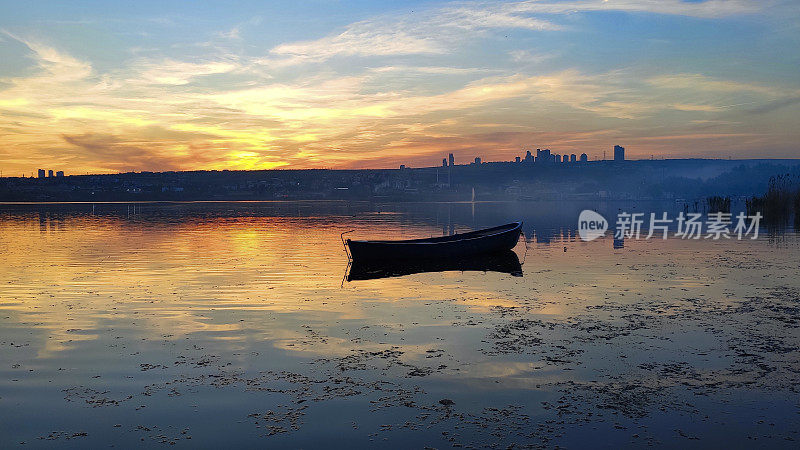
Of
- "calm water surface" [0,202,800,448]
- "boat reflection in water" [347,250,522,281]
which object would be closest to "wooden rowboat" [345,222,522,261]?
"boat reflection in water" [347,250,522,281]

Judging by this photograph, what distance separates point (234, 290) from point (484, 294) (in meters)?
9.48

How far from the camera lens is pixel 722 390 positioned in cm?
1127

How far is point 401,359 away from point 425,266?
1845cm

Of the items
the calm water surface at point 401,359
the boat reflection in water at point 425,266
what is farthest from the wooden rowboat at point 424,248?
the calm water surface at point 401,359

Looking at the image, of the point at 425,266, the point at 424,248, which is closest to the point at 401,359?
the point at 425,266

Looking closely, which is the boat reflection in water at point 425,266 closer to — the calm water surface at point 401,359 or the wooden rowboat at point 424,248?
the wooden rowboat at point 424,248

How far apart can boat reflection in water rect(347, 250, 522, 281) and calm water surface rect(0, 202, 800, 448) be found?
7.05 feet

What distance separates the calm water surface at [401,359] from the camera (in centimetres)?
968

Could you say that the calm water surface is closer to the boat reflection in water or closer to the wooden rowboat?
the boat reflection in water

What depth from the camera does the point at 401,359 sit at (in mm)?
13680

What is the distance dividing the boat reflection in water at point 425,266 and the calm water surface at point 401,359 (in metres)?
2.15

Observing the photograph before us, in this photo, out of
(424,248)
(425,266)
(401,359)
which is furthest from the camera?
(424,248)

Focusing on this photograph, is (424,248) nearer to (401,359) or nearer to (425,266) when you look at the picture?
(425,266)

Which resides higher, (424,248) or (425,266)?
(424,248)
